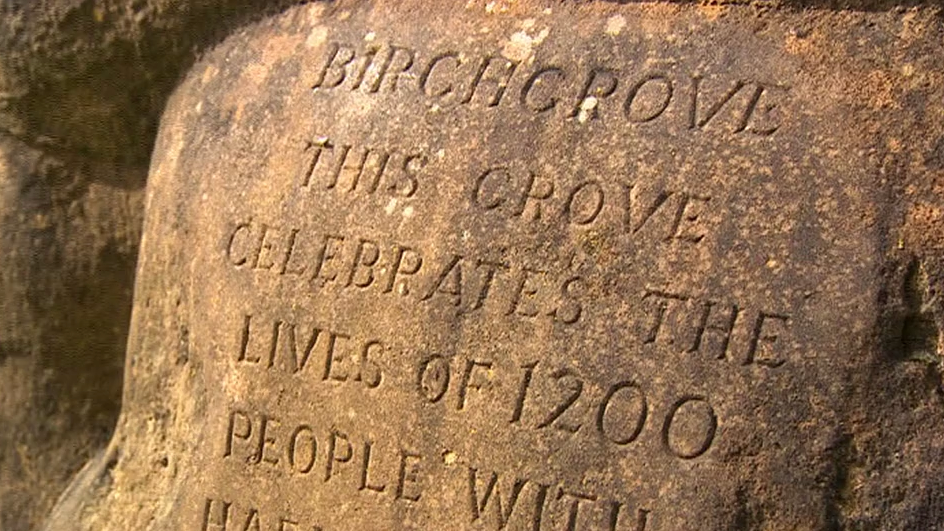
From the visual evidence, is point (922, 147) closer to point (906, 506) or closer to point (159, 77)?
point (906, 506)

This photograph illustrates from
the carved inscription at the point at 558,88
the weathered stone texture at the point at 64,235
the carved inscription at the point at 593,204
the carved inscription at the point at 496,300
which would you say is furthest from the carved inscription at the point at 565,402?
the weathered stone texture at the point at 64,235

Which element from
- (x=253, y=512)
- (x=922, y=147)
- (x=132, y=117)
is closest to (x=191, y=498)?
(x=253, y=512)

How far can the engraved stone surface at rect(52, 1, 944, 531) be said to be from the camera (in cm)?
126

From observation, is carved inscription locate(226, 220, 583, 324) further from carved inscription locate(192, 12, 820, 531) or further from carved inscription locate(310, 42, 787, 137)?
carved inscription locate(310, 42, 787, 137)

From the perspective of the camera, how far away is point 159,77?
73.0 inches

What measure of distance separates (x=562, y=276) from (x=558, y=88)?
24 centimetres

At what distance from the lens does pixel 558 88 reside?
1430mm

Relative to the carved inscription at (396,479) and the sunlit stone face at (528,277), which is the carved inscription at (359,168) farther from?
the carved inscription at (396,479)

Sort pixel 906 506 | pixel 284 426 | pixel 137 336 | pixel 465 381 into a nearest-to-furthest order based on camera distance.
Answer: pixel 906 506, pixel 465 381, pixel 284 426, pixel 137 336

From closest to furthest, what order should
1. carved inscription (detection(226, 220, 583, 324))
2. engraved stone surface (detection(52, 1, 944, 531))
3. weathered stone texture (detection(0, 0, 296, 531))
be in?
engraved stone surface (detection(52, 1, 944, 531)) < carved inscription (detection(226, 220, 583, 324)) < weathered stone texture (detection(0, 0, 296, 531))

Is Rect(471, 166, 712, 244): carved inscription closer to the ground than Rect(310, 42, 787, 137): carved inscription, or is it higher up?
closer to the ground

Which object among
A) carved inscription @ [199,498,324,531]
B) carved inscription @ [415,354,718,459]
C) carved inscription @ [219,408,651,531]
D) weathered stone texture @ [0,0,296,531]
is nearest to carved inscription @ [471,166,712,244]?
carved inscription @ [415,354,718,459]

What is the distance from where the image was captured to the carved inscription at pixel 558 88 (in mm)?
1341

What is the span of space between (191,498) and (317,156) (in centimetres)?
52
